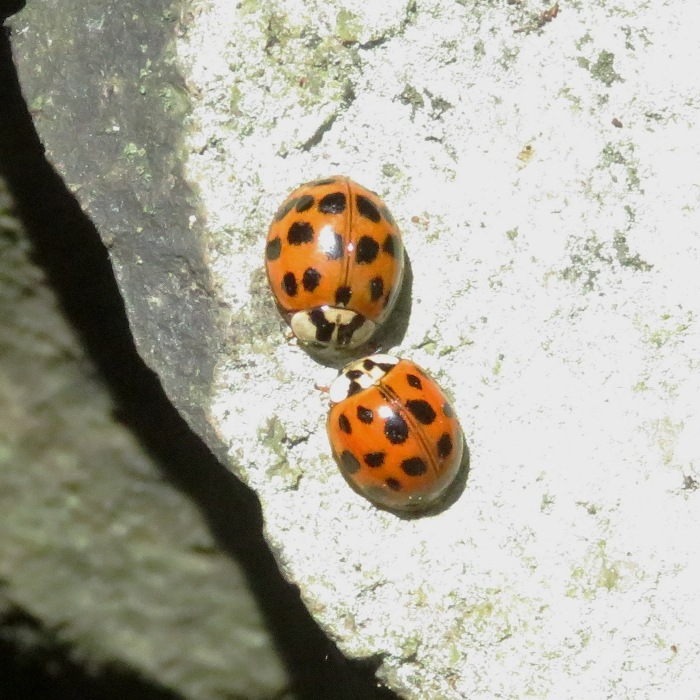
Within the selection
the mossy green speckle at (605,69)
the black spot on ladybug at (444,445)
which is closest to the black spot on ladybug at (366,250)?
the black spot on ladybug at (444,445)

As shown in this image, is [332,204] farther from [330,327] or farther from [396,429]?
[396,429]

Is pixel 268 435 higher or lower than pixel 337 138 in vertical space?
lower

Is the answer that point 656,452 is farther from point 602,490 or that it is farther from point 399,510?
point 399,510

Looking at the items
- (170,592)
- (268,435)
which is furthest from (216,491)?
(268,435)

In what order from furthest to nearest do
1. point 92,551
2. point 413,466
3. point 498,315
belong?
point 92,551 < point 498,315 < point 413,466

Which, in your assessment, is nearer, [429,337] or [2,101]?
[429,337]

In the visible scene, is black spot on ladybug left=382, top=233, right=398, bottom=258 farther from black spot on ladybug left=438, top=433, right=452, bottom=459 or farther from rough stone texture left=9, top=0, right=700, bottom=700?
black spot on ladybug left=438, top=433, right=452, bottom=459

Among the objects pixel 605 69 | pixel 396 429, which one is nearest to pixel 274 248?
pixel 396 429

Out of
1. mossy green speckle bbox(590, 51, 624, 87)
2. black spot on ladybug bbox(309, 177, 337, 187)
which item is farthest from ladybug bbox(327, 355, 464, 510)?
mossy green speckle bbox(590, 51, 624, 87)
